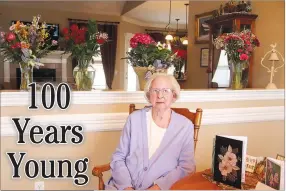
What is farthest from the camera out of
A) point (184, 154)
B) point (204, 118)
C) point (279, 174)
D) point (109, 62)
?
point (109, 62)

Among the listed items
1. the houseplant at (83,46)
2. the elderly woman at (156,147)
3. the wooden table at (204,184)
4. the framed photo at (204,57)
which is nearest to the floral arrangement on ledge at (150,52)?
the houseplant at (83,46)

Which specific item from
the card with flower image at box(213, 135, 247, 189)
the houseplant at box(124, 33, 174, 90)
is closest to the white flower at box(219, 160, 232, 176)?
the card with flower image at box(213, 135, 247, 189)

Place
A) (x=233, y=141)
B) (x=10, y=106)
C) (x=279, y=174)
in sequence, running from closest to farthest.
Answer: (x=279, y=174)
(x=233, y=141)
(x=10, y=106)

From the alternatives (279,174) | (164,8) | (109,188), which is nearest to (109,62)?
(164,8)

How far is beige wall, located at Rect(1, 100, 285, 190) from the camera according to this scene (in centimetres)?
202

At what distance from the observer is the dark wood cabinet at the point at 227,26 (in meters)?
3.30

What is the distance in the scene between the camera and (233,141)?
1.35 metres

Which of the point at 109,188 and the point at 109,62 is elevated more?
the point at 109,62

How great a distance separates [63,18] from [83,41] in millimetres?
5213

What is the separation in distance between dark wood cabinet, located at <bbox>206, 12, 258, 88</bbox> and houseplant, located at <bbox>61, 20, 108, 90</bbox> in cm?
172

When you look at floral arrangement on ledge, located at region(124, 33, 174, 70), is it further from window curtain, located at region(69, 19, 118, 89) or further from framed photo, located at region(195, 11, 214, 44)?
window curtain, located at region(69, 19, 118, 89)

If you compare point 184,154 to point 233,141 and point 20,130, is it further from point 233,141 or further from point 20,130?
point 20,130

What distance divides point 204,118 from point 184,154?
867 mm

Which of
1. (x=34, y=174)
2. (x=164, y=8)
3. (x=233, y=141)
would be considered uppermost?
(x=164, y=8)
